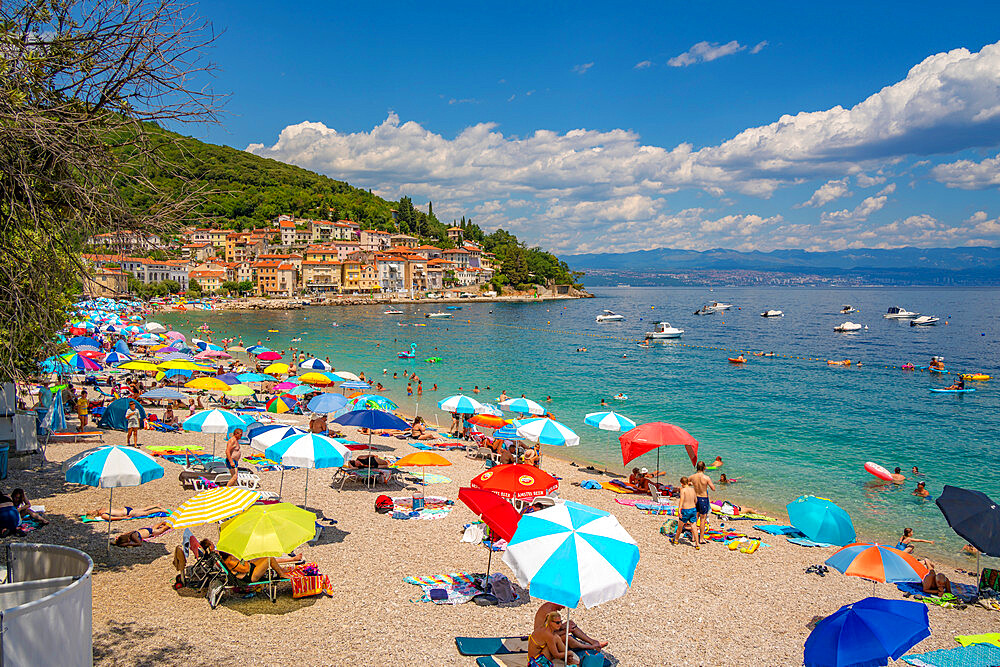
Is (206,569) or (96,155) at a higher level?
(96,155)

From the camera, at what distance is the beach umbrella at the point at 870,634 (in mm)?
5074

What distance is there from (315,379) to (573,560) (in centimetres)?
1815

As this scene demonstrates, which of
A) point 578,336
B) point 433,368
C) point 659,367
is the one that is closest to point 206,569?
point 433,368

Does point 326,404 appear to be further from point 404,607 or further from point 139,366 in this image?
point 139,366

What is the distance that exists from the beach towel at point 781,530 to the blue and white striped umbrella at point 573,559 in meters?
7.36

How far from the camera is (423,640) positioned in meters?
6.60

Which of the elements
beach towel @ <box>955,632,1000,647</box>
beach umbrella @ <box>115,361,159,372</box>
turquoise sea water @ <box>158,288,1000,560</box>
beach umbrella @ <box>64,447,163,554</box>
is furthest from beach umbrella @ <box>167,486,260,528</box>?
beach umbrella @ <box>115,361,159,372</box>

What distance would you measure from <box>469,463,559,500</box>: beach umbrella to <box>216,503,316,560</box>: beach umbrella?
3.15 metres

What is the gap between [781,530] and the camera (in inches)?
471

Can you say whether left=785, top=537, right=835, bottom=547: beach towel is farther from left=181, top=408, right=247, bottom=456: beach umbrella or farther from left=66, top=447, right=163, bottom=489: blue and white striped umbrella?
left=181, top=408, right=247, bottom=456: beach umbrella

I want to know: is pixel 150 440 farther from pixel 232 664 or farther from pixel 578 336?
pixel 578 336

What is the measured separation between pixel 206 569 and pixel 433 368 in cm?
3187

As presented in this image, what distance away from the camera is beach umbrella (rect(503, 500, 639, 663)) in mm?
5375

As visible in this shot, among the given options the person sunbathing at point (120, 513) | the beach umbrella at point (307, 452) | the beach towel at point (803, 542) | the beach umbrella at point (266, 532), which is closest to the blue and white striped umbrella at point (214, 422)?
the person sunbathing at point (120, 513)
